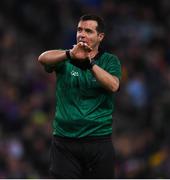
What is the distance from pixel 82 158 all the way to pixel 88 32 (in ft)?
3.70

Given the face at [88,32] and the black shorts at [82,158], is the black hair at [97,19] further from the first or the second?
the black shorts at [82,158]

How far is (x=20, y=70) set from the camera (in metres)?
15.6

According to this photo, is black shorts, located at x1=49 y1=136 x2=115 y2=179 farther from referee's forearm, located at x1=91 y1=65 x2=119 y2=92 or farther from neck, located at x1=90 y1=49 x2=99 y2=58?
neck, located at x1=90 y1=49 x2=99 y2=58

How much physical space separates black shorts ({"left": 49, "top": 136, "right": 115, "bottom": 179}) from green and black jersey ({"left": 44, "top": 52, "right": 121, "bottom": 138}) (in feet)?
0.27

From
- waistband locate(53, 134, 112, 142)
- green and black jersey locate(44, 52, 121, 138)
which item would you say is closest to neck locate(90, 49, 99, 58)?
green and black jersey locate(44, 52, 121, 138)

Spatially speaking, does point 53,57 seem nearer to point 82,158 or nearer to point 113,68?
point 113,68

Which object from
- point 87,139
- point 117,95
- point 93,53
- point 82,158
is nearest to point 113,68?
point 93,53

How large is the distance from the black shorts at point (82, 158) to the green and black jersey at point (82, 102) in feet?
0.27

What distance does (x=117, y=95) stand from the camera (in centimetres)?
1492

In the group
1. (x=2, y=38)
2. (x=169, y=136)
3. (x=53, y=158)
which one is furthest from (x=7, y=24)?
A: (x=53, y=158)

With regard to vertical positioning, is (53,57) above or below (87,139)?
above

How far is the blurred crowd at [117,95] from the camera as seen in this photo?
45.0ft

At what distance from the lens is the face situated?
7.94m

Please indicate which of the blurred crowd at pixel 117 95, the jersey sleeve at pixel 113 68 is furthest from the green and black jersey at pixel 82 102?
the blurred crowd at pixel 117 95
